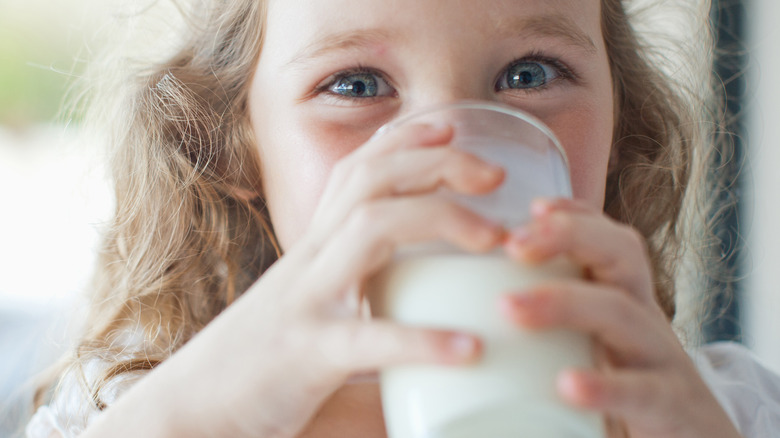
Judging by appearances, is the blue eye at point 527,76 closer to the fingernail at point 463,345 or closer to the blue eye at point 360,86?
the blue eye at point 360,86

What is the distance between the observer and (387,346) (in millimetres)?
528

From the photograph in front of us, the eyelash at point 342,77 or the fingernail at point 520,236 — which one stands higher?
the eyelash at point 342,77

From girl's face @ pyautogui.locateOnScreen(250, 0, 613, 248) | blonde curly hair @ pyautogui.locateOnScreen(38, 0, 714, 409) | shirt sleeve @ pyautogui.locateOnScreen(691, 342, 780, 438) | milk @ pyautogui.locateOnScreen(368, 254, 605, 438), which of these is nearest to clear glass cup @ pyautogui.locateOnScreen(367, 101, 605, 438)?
milk @ pyautogui.locateOnScreen(368, 254, 605, 438)

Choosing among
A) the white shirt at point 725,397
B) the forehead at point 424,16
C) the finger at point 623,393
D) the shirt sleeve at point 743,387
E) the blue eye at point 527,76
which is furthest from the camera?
the shirt sleeve at point 743,387

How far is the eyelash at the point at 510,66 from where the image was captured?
37.6 inches

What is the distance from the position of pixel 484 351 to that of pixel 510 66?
551mm

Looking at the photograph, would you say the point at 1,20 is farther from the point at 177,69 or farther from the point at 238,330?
the point at 238,330

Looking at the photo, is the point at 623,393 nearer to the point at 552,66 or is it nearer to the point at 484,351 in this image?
the point at 484,351

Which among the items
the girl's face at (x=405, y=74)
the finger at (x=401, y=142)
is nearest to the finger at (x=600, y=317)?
the finger at (x=401, y=142)

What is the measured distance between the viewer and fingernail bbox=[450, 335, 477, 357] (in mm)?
512

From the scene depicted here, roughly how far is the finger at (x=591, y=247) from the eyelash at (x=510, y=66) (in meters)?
0.44

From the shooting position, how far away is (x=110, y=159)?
1.29 metres

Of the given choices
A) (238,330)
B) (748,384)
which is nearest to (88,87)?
(238,330)

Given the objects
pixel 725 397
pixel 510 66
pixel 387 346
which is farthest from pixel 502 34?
pixel 725 397
